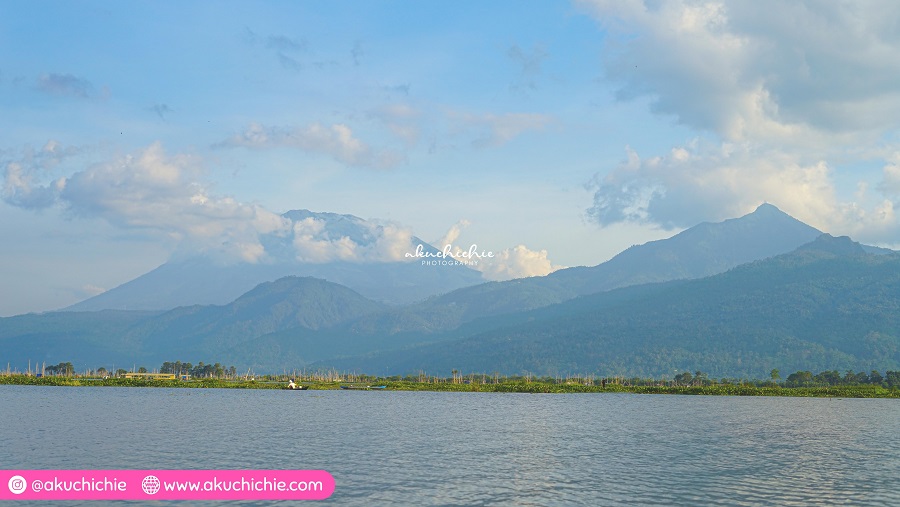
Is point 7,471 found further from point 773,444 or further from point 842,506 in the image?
point 773,444

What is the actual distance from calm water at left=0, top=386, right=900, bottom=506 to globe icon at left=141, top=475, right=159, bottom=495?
13.4ft

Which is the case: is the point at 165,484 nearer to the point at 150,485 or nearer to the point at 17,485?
the point at 150,485

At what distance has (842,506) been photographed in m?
40.6

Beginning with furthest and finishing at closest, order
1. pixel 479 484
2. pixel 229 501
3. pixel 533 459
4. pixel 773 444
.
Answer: pixel 773 444 → pixel 533 459 → pixel 479 484 → pixel 229 501

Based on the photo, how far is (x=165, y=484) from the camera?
4284cm

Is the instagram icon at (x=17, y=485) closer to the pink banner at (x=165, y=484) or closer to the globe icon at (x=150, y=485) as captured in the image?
the pink banner at (x=165, y=484)

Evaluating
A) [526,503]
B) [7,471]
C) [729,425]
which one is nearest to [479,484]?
[526,503]

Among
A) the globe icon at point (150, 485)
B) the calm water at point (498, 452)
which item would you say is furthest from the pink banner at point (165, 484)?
the calm water at point (498, 452)

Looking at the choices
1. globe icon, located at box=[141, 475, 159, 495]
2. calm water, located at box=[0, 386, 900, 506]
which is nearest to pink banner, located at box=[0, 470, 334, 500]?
globe icon, located at box=[141, 475, 159, 495]

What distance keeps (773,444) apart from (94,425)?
56356mm

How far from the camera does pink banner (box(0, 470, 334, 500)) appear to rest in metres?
40.2

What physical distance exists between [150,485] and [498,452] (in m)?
24.8

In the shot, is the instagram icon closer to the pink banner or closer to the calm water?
the pink banner

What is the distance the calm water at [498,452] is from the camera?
43.2 metres
